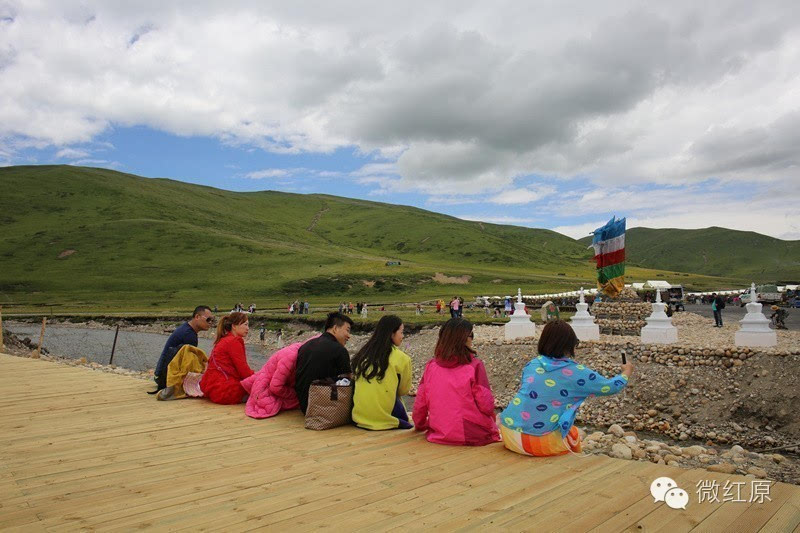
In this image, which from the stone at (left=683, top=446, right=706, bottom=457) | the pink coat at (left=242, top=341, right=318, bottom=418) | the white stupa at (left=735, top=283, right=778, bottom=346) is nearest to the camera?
the pink coat at (left=242, top=341, right=318, bottom=418)

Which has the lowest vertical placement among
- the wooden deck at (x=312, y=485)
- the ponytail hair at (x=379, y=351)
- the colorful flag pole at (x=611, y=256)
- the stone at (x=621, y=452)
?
the stone at (x=621, y=452)

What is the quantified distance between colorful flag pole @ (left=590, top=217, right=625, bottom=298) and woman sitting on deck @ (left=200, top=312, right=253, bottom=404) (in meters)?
20.6

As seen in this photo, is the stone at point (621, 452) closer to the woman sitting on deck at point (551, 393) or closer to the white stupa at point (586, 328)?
the woman sitting on deck at point (551, 393)

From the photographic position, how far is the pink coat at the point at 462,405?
17.6ft

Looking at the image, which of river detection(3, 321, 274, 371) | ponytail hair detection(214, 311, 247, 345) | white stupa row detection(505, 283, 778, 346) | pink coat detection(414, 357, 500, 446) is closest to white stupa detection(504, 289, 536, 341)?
white stupa row detection(505, 283, 778, 346)

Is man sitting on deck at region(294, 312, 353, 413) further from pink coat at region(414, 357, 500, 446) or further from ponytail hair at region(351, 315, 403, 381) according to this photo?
pink coat at region(414, 357, 500, 446)

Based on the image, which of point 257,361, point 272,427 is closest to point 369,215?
point 257,361

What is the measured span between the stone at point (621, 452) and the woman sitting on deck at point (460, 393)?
2.79 metres

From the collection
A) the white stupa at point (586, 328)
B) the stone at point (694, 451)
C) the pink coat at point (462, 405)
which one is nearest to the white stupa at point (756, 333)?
the white stupa at point (586, 328)

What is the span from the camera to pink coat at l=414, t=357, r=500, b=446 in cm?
535

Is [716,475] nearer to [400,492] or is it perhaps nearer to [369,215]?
[400,492]

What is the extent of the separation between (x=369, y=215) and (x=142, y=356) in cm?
16058

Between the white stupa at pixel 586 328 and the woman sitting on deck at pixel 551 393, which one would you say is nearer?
the woman sitting on deck at pixel 551 393

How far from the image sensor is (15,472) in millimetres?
4750
